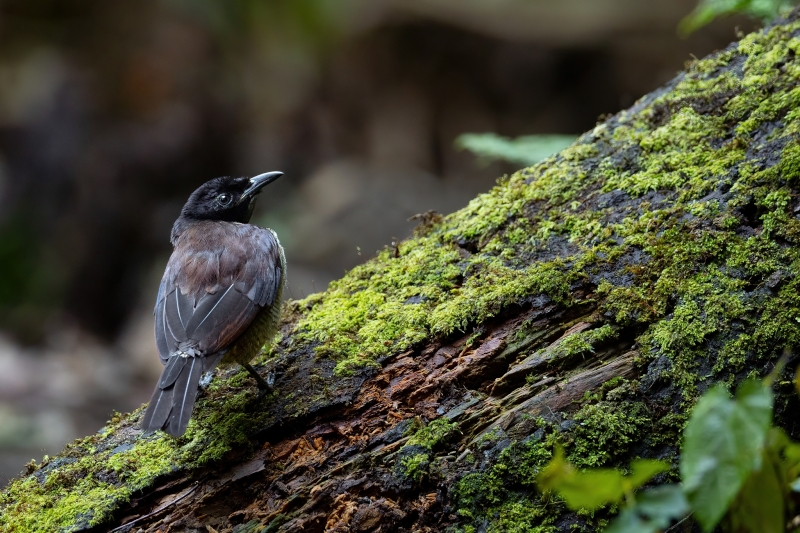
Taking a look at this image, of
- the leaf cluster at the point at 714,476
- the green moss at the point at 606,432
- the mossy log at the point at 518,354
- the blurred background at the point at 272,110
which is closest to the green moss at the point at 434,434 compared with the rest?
the mossy log at the point at 518,354

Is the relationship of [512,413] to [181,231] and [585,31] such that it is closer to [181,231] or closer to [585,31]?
[181,231]

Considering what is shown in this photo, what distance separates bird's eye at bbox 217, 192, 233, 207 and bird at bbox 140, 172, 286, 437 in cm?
13

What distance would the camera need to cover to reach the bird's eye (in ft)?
14.5

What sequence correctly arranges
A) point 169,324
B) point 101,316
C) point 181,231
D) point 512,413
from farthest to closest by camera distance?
1. point 101,316
2. point 181,231
3. point 169,324
4. point 512,413

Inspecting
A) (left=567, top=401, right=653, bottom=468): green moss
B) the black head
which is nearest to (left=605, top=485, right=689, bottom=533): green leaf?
(left=567, top=401, right=653, bottom=468): green moss

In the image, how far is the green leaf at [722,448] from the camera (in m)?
1.17

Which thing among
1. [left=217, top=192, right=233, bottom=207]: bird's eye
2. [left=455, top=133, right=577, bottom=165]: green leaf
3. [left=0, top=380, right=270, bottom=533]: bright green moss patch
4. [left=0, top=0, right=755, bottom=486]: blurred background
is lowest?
[left=0, top=380, right=270, bottom=533]: bright green moss patch

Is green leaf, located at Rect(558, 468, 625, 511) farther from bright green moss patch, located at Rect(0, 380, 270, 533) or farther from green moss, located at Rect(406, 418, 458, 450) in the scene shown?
bright green moss patch, located at Rect(0, 380, 270, 533)

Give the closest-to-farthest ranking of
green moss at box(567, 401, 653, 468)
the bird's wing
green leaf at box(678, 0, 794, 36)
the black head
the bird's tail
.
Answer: green moss at box(567, 401, 653, 468), the bird's tail, the bird's wing, green leaf at box(678, 0, 794, 36), the black head

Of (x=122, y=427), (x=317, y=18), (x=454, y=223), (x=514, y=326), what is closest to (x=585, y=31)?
(x=317, y=18)

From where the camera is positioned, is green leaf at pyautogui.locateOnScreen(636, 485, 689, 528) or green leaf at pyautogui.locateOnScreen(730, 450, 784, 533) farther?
green leaf at pyautogui.locateOnScreen(730, 450, 784, 533)

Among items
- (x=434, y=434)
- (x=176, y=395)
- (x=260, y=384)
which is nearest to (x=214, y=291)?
(x=260, y=384)

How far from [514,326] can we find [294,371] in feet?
3.90

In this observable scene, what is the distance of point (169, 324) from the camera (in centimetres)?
331
